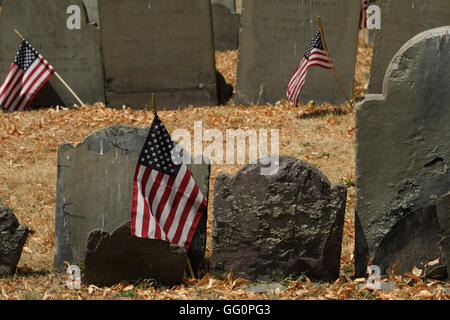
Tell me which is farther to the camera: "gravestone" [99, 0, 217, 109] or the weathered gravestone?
"gravestone" [99, 0, 217, 109]

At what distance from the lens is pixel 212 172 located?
8891mm

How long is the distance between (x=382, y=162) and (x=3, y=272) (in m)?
3.24

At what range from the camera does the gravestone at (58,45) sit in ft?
38.8

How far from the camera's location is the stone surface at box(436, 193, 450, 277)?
19.8 feet

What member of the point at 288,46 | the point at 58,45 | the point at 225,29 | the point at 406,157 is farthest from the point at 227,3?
the point at 406,157

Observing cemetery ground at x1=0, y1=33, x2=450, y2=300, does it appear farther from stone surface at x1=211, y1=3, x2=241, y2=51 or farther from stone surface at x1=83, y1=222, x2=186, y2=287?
stone surface at x1=211, y1=3, x2=241, y2=51

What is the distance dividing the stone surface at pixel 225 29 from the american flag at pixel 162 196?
962 centimetres

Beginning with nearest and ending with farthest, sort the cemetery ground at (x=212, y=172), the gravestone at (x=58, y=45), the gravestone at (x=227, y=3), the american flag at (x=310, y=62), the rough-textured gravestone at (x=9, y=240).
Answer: the cemetery ground at (x=212, y=172) → the rough-textured gravestone at (x=9, y=240) → the american flag at (x=310, y=62) → the gravestone at (x=58, y=45) → the gravestone at (x=227, y=3)

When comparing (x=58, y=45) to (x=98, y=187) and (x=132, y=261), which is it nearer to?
(x=98, y=187)

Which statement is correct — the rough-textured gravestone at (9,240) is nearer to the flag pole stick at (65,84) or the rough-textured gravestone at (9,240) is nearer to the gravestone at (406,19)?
the flag pole stick at (65,84)

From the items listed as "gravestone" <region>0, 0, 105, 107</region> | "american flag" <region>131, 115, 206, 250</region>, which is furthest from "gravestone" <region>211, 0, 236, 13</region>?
"american flag" <region>131, 115, 206, 250</region>

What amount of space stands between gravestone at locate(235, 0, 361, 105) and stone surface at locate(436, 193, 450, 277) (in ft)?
17.7

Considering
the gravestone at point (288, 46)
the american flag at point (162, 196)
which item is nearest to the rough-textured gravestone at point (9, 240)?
the american flag at point (162, 196)

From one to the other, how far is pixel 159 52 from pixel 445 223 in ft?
21.7
